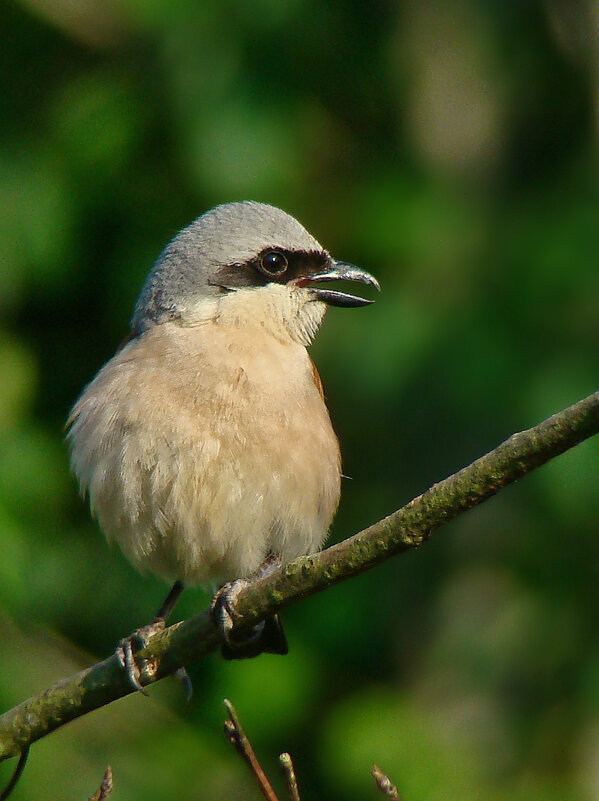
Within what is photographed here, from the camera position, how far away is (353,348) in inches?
212

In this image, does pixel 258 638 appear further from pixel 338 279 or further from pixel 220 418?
pixel 338 279

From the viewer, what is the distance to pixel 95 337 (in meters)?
5.85

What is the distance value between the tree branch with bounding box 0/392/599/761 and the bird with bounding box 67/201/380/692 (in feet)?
0.62

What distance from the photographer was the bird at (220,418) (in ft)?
12.2

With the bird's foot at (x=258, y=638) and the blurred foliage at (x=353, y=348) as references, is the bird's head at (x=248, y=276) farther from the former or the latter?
the blurred foliage at (x=353, y=348)

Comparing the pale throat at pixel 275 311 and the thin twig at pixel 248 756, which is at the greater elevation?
the pale throat at pixel 275 311

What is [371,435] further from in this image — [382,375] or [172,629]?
[172,629]

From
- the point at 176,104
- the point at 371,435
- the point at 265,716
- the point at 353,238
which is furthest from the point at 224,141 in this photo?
the point at 265,716

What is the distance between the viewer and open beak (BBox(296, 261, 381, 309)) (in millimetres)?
4133

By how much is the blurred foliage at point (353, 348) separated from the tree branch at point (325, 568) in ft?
4.49

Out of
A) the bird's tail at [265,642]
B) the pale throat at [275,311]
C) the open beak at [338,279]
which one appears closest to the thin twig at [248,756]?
the bird's tail at [265,642]

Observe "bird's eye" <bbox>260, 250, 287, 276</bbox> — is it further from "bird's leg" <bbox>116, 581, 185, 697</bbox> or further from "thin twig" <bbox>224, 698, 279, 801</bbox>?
"thin twig" <bbox>224, 698, 279, 801</bbox>

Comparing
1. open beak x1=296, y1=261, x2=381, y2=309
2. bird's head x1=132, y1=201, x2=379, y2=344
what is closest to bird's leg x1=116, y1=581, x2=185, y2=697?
bird's head x1=132, y1=201, x2=379, y2=344

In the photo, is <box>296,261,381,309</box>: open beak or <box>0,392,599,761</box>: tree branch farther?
<box>296,261,381,309</box>: open beak
